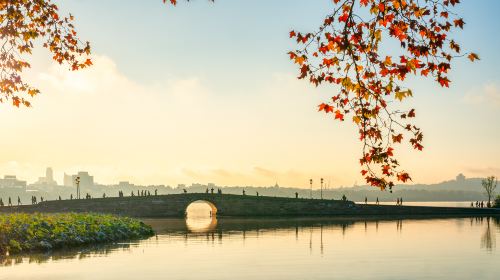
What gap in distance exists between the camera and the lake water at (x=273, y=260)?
2295 centimetres

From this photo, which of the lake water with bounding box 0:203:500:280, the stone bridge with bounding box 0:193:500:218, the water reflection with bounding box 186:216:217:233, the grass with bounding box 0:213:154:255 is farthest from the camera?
the stone bridge with bounding box 0:193:500:218

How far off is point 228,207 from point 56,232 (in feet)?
149

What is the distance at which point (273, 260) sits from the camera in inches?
1096

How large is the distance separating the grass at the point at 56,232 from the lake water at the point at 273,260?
82.4 inches

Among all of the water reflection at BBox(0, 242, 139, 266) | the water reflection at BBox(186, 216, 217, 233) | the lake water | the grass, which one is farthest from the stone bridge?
the water reflection at BBox(0, 242, 139, 266)

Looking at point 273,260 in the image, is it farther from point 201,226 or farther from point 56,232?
point 201,226

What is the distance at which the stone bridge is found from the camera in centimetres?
7931

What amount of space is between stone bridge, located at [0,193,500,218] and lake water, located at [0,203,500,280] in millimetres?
38882

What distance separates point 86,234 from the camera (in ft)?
124

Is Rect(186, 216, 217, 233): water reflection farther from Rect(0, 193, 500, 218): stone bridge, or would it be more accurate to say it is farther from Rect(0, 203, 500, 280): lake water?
Rect(0, 203, 500, 280): lake water

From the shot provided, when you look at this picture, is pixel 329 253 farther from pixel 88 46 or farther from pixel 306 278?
pixel 88 46

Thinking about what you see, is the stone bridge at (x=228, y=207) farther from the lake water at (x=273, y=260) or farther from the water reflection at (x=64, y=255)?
the water reflection at (x=64, y=255)

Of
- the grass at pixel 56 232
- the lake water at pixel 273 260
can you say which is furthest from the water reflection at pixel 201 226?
the lake water at pixel 273 260

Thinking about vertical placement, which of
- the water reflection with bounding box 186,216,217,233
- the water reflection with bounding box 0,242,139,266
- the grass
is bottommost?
the water reflection with bounding box 186,216,217,233
